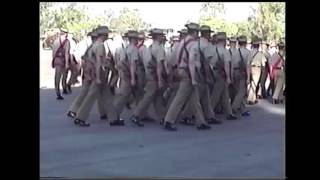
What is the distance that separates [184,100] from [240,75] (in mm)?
2101

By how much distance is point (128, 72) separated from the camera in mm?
10055

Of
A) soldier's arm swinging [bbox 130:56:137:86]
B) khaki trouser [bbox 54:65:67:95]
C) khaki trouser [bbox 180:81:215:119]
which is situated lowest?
khaki trouser [bbox 180:81:215:119]

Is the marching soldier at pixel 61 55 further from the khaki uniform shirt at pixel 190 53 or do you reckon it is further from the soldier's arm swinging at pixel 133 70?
the khaki uniform shirt at pixel 190 53

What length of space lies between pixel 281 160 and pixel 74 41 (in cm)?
703

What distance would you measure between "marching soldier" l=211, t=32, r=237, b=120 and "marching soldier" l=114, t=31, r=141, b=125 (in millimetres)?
1447

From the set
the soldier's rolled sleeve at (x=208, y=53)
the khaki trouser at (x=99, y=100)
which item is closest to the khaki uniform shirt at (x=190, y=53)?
the soldier's rolled sleeve at (x=208, y=53)

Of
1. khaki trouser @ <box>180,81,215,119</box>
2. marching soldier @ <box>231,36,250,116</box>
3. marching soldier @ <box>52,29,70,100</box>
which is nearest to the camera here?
khaki trouser @ <box>180,81,215,119</box>

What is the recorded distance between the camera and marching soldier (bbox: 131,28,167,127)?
→ 9641mm

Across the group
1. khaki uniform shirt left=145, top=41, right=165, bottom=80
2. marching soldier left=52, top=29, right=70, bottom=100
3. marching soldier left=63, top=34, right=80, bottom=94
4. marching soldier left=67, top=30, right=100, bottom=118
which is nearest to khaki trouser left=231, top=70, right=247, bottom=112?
khaki uniform shirt left=145, top=41, right=165, bottom=80

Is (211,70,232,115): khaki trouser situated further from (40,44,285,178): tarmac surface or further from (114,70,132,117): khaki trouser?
(114,70,132,117): khaki trouser

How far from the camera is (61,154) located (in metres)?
7.91

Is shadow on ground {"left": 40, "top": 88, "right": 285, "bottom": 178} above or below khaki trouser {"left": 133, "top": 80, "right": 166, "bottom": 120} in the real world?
below
